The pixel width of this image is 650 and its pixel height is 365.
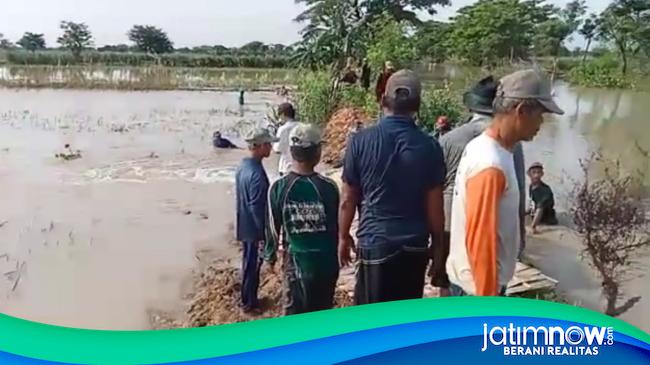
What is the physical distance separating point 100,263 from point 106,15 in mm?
866

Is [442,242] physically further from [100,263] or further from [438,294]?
[100,263]

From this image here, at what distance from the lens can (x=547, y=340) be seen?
261cm

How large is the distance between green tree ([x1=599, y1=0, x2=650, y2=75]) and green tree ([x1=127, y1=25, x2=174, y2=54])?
5.20ft

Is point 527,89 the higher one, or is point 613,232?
point 527,89

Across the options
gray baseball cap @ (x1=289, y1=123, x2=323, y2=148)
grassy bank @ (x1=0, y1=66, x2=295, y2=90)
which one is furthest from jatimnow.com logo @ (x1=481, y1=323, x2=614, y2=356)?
grassy bank @ (x1=0, y1=66, x2=295, y2=90)

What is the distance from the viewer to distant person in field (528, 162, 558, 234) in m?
2.94

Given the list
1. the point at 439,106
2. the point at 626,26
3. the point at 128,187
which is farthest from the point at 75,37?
the point at 626,26

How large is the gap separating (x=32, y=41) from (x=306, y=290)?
130 centimetres

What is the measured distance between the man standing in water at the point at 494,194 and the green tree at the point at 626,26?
0.56 m

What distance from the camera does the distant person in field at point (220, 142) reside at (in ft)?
9.63

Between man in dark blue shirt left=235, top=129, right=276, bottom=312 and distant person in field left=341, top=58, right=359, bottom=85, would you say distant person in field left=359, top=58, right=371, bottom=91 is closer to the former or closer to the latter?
distant person in field left=341, top=58, right=359, bottom=85

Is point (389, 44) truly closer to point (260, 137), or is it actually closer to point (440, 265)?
point (260, 137)

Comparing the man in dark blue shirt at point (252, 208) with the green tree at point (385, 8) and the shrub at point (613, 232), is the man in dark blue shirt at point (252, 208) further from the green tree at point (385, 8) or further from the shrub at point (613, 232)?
the shrub at point (613, 232)

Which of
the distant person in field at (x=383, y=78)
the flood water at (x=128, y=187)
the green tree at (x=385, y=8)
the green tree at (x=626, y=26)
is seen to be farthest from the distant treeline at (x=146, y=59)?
the green tree at (x=626, y=26)
